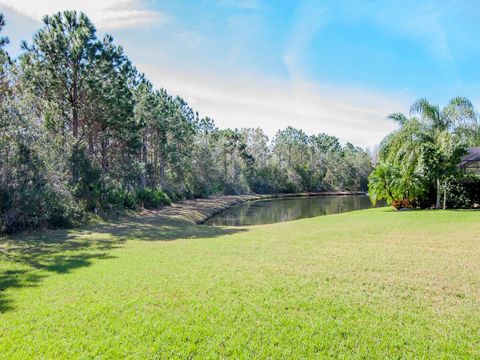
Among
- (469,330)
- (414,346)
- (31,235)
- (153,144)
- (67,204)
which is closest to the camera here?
(414,346)

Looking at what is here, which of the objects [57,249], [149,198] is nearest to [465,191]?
[57,249]

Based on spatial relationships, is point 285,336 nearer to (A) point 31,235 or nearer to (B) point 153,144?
(A) point 31,235

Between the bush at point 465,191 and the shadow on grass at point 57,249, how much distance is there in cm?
1644

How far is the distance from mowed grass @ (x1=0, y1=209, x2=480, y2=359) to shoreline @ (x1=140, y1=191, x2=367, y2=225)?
14669 millimetres

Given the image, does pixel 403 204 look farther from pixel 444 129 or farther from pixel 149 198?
pixel 149 198

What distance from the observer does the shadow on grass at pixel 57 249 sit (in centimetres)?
704

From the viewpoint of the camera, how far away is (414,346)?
13.2 ft

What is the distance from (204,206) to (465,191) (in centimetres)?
2223

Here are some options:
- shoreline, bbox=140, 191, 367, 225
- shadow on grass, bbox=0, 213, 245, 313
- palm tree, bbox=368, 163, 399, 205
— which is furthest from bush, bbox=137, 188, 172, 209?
palm tree, bbox=368, 163, 399, 205

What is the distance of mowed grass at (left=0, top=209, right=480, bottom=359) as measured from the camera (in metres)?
4.00

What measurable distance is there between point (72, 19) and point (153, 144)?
57.4 feet

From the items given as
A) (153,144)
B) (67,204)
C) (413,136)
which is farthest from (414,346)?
(153,144)

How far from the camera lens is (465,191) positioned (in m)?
20.1

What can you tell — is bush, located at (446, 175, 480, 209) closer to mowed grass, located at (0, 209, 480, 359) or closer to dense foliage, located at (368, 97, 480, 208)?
dense foliage, located at (368, 97, 480, 208)
